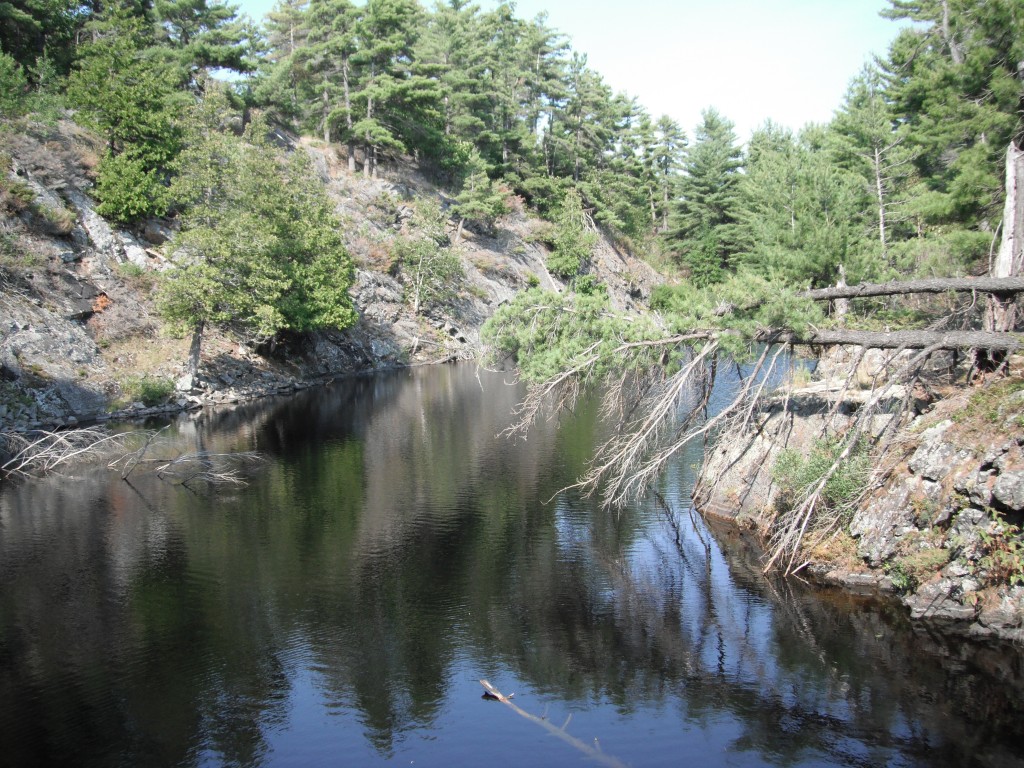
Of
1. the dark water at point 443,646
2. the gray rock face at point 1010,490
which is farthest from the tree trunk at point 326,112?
the gray rock face at point 1010,490

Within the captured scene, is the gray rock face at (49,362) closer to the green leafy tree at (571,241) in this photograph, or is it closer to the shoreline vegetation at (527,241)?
the shoreline vegetation at (527,241)

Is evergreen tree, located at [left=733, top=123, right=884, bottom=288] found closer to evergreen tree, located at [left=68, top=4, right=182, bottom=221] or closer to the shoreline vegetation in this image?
the shoreline vegetation

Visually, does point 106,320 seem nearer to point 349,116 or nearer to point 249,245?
point 249,245

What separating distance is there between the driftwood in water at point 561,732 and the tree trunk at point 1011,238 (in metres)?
12.1

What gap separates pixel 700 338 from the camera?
17.2 meters

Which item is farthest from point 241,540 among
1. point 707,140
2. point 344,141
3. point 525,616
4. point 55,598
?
point 707,140

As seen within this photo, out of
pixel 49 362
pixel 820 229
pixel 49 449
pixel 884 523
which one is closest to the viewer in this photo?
pixel 884 523

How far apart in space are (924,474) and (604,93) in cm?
6730

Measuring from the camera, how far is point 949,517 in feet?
45.1

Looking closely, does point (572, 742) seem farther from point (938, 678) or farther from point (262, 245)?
point (262, 245)

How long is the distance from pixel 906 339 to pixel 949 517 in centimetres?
394

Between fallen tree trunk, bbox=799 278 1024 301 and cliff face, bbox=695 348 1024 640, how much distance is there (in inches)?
62.3

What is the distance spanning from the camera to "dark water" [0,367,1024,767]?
35.9ft

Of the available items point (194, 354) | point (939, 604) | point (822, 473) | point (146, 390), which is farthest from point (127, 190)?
point (939, 604)
